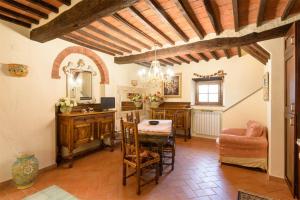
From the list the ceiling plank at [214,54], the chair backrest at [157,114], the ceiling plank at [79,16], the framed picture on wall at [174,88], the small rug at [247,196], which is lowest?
the small rug at [247,196]

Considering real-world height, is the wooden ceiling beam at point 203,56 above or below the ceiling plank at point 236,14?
above

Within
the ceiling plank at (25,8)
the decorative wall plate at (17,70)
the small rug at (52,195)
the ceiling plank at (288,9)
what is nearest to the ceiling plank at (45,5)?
the ceiling plank at (25,8)

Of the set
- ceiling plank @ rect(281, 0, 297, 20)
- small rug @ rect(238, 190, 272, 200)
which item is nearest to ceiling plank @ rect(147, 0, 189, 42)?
ceiling plank @ rect(281, 0, 297, 20)

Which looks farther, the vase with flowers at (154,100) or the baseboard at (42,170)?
the vase with flowers at (154,100)

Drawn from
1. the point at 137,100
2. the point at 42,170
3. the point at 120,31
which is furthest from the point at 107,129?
the point at 120,31

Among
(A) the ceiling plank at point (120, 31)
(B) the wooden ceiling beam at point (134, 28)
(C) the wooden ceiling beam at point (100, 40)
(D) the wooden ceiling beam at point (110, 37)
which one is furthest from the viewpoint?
(C) the wooden ceiling beam at point (100, 40)

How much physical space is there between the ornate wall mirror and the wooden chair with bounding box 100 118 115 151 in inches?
29.1

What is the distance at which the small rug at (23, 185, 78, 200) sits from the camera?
2309 millimetres

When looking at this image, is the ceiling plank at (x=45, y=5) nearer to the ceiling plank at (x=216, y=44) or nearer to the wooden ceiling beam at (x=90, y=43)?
the wooden ceiling beam at (x=90, y=43)

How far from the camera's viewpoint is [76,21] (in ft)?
7.32

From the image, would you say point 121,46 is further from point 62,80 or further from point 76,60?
point 62,80

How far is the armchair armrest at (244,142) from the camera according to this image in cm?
308

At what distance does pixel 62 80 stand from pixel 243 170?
410 cm

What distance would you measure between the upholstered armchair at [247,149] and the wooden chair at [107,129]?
2598 millimetres
